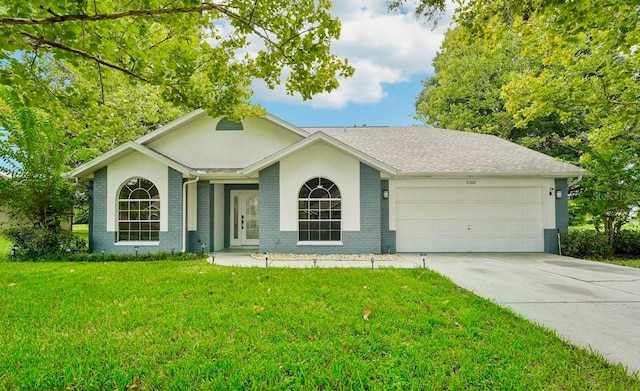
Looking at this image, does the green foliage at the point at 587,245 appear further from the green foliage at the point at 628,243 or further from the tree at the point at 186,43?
the tree at the point at 186,43

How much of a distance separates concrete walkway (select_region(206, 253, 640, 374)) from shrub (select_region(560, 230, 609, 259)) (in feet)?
2.75

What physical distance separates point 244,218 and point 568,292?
1073 centimetres

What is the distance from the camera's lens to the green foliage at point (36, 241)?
10.6m

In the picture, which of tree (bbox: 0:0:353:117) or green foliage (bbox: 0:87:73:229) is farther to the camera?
green foliage (bbox: 0:87:73:229)

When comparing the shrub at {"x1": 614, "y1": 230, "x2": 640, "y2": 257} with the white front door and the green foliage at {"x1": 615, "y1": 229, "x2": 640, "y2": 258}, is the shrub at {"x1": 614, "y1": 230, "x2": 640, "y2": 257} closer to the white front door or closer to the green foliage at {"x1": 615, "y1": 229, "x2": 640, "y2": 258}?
the green foliage at {"x1": 615, "y1": 229, "x2": 640, "y2": 258}

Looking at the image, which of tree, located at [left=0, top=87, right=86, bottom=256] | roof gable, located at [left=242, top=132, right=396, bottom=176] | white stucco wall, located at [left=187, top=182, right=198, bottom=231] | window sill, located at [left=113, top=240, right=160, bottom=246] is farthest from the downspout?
tree, located at [left=0, top=87, right=86, bottom=256]

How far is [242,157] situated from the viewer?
12.9 metres

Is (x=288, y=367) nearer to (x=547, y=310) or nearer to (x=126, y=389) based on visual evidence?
(x=126, y=389)

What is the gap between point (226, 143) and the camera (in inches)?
510

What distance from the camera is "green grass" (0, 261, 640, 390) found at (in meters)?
3.22

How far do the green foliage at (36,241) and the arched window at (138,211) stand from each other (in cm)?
175

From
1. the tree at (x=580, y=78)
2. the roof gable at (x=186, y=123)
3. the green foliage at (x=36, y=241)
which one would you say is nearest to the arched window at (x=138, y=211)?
the green foliage at (x=36, y=241)

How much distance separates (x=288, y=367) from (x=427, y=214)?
9898mm

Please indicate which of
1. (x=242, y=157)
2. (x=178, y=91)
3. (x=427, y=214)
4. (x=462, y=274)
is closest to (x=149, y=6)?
(x=178, y=91)
